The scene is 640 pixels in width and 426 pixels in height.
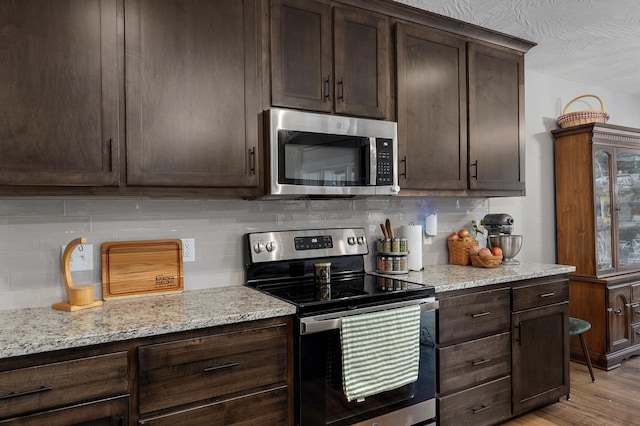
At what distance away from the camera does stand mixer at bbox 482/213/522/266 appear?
2.87 metres

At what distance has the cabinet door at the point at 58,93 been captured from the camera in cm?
152

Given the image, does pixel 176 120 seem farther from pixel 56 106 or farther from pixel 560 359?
pixel 560 359

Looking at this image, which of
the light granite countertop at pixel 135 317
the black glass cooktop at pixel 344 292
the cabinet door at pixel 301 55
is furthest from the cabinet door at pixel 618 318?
the cabinet door at pixel 301 55

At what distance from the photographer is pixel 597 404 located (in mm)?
2787

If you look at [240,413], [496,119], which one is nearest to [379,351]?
[240,413]

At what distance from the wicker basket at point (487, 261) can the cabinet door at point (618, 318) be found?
4.48ft

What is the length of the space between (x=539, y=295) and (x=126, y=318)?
7.39ft

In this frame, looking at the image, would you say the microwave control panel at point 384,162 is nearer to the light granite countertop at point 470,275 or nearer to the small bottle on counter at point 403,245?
the small bottle on counter at point 403,245

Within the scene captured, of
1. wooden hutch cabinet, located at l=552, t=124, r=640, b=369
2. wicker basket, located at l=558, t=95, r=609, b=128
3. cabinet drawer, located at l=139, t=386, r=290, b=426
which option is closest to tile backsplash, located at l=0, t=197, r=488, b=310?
cabinet drawer, located at l=139, t=386, r=290, b=426

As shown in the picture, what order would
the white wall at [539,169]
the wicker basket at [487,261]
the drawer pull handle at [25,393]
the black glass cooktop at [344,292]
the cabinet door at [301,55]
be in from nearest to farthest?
the drawer pull handle at [25,393], the black glass cooktop at [344,292], the cabinet door at [301,55], the wicker basket at [487,261], the white wall at [539,169]

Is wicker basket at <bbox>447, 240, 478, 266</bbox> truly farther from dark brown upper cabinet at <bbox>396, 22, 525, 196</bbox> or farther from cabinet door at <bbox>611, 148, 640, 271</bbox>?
cabinet door at <bbox>611, 148, 640, 271</bbox>

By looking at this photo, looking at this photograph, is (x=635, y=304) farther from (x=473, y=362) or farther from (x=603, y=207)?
(x=473, y=362)

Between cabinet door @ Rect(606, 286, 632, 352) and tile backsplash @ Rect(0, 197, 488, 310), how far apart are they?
1701 millimetres

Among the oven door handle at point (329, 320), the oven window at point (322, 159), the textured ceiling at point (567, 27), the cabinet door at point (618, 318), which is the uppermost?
the textured ceiling at point (567, 27)
